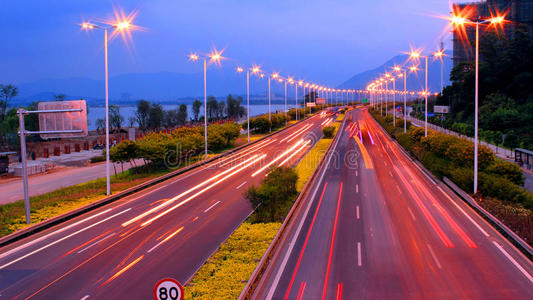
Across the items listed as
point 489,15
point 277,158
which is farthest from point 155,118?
point 489,15

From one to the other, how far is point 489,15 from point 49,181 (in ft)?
375

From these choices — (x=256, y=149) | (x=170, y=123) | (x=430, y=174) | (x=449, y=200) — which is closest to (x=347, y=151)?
(x=256, y=149)

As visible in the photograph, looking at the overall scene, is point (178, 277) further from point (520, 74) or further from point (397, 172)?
point (520, 74)

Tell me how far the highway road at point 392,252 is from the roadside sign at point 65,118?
35.0ft

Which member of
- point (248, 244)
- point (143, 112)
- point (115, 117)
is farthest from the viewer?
point (143, 112)

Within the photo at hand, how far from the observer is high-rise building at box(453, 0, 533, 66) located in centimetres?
9438

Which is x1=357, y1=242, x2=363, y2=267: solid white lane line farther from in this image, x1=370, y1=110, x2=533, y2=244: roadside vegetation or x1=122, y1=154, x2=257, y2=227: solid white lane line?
x1=122, y1=154, x2=257, y2=227: solid white lane line

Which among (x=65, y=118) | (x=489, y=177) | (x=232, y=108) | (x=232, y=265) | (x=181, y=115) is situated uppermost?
(x=232, y=108)

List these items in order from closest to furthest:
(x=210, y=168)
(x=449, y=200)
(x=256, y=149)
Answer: (x=449, y=200) < (x=210, y=168) < (x=256, y=149)

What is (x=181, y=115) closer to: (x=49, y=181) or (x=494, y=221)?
(x=49, y=181)

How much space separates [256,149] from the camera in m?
49.2

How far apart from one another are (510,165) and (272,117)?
51.3m

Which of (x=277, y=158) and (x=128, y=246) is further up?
(x=277, y=158)

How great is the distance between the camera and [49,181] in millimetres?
32781
